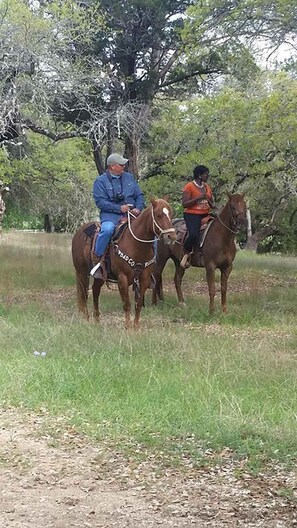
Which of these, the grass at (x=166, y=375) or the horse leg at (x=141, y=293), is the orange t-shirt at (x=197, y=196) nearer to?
the grass at (x=166, y=375)

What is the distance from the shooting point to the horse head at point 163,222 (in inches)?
350

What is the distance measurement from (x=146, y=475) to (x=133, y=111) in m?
12.6

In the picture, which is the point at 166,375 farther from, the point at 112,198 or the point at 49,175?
the point at 49,175

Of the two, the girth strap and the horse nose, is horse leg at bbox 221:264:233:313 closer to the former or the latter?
the girth strap

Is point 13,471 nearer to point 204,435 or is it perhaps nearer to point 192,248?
point 204,435

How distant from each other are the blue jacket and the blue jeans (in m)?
0.15

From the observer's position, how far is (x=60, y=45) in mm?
15055

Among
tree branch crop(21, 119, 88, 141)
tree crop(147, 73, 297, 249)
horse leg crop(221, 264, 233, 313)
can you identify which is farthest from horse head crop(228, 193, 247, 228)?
tree branch crop(21, 119, 88, 141)

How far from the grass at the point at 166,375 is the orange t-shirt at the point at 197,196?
1.98 metres

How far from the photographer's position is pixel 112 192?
9.90 metres

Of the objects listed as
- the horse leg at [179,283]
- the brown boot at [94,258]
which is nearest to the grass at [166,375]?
the brown boot at [94,258]

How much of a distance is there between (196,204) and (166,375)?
6.11 m

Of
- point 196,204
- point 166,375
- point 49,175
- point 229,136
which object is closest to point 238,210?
point 196,204

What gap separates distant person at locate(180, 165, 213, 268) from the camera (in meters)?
11.9
